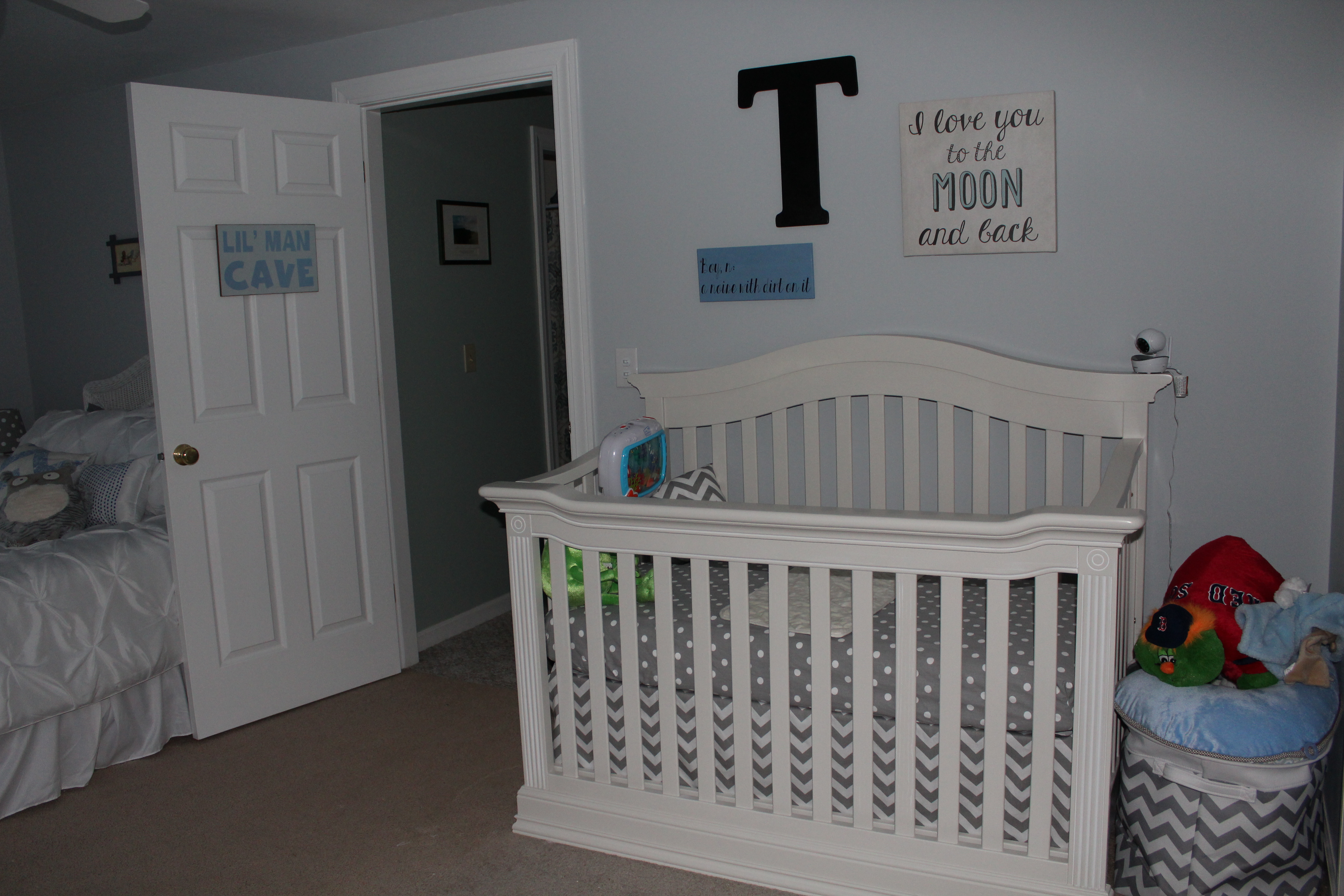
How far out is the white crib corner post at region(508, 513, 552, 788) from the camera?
2.23m

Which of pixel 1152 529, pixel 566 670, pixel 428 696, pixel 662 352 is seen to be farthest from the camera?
pixel 428 696

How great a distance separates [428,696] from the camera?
10.4 feet

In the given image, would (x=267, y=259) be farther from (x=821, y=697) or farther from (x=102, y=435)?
(x=821, y=697)

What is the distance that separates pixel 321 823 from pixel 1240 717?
202cm

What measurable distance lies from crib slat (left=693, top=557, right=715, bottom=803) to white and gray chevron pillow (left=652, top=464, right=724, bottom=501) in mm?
478

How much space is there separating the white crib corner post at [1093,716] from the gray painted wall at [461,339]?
248 centimetres

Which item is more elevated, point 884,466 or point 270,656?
point 884,466

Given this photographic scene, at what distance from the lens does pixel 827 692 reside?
6.44 feet

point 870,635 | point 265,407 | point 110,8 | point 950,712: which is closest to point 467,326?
point 265,407

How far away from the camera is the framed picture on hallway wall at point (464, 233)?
3684 millimetres

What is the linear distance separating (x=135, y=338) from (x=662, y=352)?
2.45 metres

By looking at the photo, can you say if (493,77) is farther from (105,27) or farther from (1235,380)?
(1235,380)

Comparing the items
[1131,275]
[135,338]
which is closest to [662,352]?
[1131,275]

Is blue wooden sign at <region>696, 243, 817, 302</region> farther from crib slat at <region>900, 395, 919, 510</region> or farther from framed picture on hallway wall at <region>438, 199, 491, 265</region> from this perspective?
framed picture on hallway wall at <region>438, 199, 491, 265</region>
